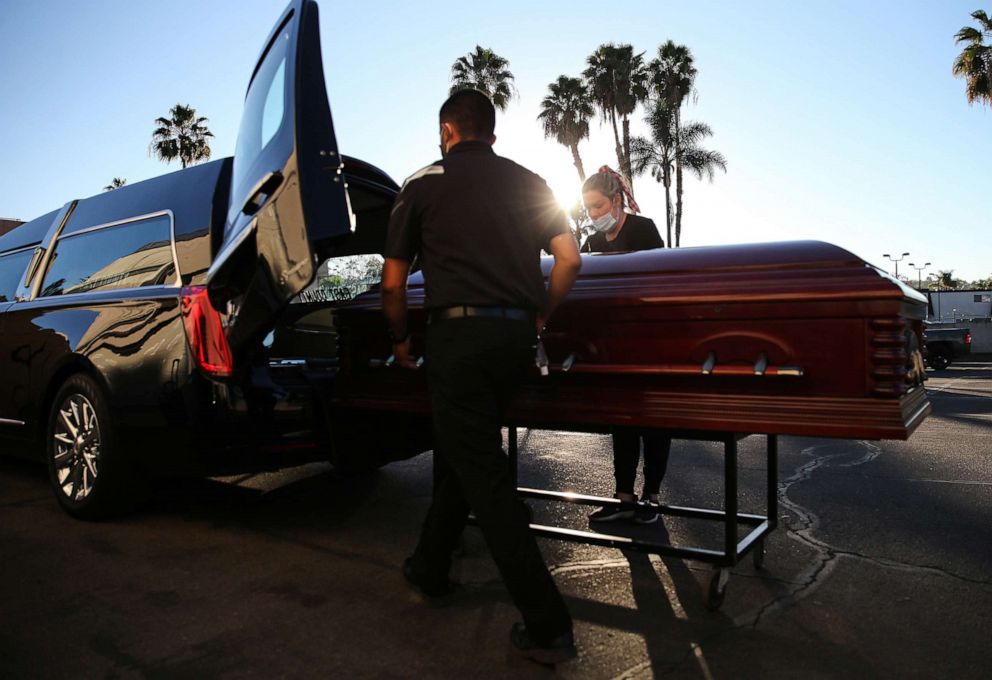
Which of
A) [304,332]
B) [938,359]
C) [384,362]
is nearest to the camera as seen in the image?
[384,362]

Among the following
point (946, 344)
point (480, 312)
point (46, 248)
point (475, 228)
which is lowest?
point (946, 344)

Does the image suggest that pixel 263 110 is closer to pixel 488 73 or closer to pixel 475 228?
pixel 475 228

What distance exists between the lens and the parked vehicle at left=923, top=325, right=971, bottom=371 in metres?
18.8

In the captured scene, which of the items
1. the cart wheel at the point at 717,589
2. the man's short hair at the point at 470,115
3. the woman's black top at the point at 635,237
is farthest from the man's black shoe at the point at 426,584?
the woman's black top at the point at 635,237

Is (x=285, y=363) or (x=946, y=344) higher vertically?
(x=285, y=363)

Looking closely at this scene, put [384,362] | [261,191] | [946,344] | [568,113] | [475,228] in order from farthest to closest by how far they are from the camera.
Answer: [568,113], [946,344], [384,362], [261,191], [475,228]

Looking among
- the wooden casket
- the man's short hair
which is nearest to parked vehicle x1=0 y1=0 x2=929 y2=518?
the wooden casket

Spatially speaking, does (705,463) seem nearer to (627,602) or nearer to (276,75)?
(627,602)

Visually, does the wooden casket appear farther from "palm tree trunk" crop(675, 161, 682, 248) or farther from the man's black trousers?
"palm tree trunk" crop(675, 161, 682, 248)

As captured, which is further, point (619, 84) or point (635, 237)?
point (619, 84)

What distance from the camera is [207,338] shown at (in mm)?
3404

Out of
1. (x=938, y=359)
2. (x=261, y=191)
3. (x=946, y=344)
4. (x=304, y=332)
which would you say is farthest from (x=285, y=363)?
(x=938, y=359)

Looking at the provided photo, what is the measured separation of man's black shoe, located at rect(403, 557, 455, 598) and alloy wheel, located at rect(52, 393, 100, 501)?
1.86m

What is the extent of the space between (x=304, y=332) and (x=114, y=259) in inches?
41.3
